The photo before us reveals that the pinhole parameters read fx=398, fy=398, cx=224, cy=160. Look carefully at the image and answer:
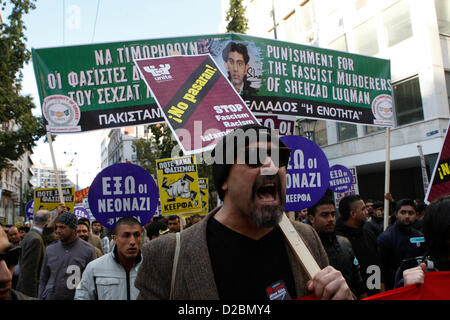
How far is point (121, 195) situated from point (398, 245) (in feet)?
11.4

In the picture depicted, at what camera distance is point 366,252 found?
4574 millimetres

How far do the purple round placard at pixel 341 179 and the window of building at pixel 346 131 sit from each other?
10.9 metres

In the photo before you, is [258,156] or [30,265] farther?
[30,265]

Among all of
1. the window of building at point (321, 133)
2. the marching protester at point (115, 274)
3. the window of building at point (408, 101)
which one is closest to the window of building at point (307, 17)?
the window of building at point (321, 133)

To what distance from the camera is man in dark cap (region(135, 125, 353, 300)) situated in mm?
1722

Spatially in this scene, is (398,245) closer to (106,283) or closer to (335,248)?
(335,248)

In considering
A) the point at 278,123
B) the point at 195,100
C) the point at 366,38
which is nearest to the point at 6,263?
the point at 195,100

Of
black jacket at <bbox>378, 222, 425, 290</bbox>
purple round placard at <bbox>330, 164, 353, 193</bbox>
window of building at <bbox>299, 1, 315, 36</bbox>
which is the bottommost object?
black jacket at <bbox>378, 222, 425, 290</bbox>

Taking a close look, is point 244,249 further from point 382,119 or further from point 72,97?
point 382,119

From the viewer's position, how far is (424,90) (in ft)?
53.2

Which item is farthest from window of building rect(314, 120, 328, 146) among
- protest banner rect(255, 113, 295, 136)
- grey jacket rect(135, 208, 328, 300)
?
grey jacket rect(135, 208, 328, 300)

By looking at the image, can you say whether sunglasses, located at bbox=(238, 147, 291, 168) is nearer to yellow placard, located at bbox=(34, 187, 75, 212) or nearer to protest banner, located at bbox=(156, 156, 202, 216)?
protest banner, located at bbox=(156, 156, 202, 216)

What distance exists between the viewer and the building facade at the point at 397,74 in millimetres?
16016

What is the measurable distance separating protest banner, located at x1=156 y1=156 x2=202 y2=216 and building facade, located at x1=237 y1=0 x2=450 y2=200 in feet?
36.4
